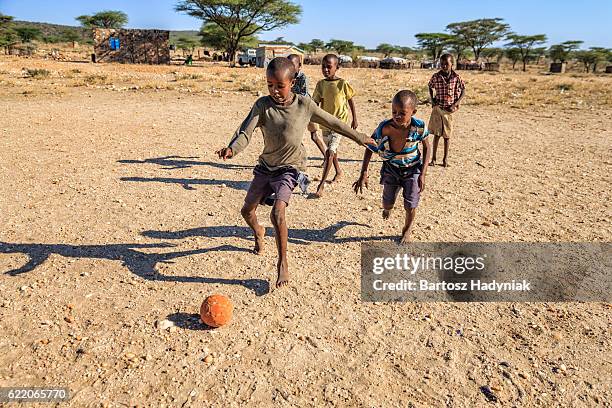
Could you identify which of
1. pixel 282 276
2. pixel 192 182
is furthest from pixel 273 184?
pixel 192 182

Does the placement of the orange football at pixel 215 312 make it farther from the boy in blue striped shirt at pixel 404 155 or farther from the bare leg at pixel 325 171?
the bare leg at pixel 325 171

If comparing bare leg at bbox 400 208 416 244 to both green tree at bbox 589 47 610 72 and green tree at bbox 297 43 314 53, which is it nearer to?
green tree at bbox 589 47 610 72

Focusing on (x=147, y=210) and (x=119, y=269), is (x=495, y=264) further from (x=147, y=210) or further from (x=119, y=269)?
(x=147, y=210)

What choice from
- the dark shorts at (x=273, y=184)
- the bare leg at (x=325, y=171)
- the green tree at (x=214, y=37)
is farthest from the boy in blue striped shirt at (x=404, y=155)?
the green tree at (x=214, y=37)

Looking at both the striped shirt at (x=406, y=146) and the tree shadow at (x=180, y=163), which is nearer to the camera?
the striped shirt at (x=406, y=146)

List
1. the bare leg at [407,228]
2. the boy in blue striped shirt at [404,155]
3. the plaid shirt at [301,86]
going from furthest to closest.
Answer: the plaid shirt at [301,86] → the bare leg at [407,228] → the boy in blue striped shirt at [404,155]

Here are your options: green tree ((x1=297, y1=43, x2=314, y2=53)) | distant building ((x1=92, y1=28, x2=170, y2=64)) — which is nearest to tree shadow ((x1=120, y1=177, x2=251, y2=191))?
distant building ((x1=92, y1=28, x2=170, y2=64))

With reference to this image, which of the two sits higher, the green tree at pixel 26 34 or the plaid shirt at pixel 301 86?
the green tree at pixel 26 34

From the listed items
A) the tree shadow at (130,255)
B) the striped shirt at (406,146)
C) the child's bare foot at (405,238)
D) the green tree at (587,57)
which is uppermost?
the green tree at (587,57)

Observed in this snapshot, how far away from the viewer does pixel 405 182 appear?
13.8ft

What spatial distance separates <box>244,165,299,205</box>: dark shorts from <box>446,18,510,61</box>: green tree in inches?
2436

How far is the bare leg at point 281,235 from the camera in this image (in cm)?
341

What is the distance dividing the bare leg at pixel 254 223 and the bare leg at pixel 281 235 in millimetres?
420

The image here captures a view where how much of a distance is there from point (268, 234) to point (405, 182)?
142 centimetres
